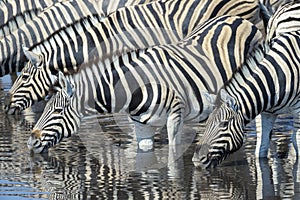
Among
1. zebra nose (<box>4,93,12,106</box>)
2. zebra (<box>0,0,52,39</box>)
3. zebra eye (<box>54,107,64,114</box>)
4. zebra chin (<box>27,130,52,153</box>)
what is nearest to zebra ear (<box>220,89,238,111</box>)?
zebra eye (<box>54,107,64,114</box>)

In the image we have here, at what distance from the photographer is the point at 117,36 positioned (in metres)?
13.3

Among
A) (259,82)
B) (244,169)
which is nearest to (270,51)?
(259,82)

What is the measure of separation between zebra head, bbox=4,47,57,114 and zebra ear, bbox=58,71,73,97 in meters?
1.48

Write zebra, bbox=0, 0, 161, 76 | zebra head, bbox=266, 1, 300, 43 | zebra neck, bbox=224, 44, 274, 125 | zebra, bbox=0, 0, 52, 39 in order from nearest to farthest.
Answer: zebra neck, bbox=224, 44, 274, 125
zebra head, bbox=266, 1, 300, 43
zebra, bbox=0, 0, 161, 76
zebra, bbox=0, 0, 52, 39

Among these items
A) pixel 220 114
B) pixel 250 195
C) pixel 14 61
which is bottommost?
pixel 250 195

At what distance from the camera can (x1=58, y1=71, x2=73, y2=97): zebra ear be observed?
11.4 metres

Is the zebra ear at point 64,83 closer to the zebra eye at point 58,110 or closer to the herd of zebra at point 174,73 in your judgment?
the herd of zebra at point 174,73

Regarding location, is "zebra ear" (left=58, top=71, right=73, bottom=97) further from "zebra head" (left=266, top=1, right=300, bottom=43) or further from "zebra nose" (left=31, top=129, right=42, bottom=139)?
"zebra head" (left=266, top=1, right=300, bottom=43)

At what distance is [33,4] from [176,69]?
205 inches

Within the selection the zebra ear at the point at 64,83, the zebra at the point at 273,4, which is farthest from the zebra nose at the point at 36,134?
the zebra at the point at 273,4

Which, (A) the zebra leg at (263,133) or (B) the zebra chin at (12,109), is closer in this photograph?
(A) the zebra leg at (263,133)

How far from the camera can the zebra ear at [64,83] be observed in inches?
449

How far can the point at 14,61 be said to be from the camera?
49.6 feet

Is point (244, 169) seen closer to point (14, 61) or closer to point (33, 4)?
point (14, 61)
